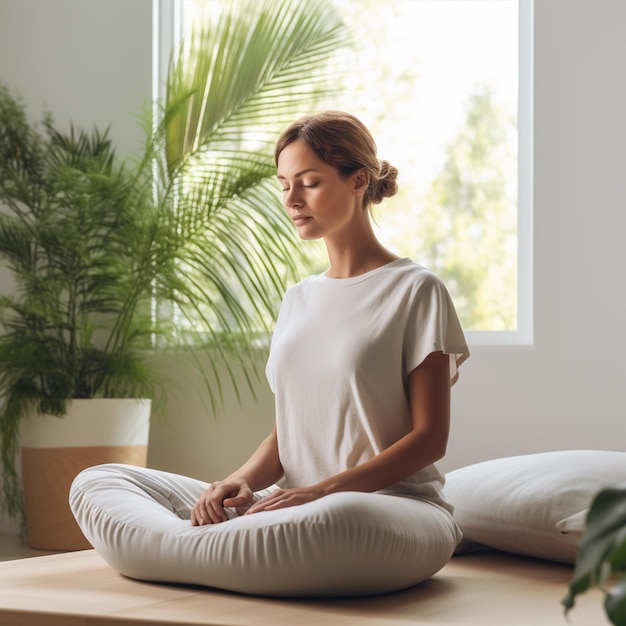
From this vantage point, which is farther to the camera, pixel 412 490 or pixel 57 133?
pixel 57 133

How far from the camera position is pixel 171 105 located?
130 inches

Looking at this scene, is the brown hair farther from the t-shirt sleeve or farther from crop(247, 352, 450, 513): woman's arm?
crop(247, 352, 450, 513): woman's arm

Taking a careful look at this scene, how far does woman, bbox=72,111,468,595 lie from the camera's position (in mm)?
1559

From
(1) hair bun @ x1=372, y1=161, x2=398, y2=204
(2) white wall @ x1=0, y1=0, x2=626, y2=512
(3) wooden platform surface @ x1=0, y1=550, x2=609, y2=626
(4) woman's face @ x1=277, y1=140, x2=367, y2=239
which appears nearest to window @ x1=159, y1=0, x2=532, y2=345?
(2) white wall @ x1=0, y1=0, x2=626, y2=512

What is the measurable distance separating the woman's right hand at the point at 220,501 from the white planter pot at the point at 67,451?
1.36 metres

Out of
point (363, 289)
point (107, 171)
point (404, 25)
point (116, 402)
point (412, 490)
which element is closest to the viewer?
point (412, 490)

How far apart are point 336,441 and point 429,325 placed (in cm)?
28

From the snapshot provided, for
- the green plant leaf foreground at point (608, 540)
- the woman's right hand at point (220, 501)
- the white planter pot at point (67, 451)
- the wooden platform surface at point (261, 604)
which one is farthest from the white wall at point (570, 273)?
the green plant leaf foreground at point (608, 540)

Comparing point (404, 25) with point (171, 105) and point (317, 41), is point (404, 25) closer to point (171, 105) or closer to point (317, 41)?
point (317, 41)

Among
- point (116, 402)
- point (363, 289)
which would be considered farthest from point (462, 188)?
point (363, 289)

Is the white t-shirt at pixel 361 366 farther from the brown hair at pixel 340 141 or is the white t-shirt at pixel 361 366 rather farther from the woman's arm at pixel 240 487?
the brown hair at pixel 340 141

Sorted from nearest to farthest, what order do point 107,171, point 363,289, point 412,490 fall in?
point 412,490
point 363,289
point 107,171

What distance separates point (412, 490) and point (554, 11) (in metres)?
2.02

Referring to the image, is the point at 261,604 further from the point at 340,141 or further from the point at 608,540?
the point at 608,540
